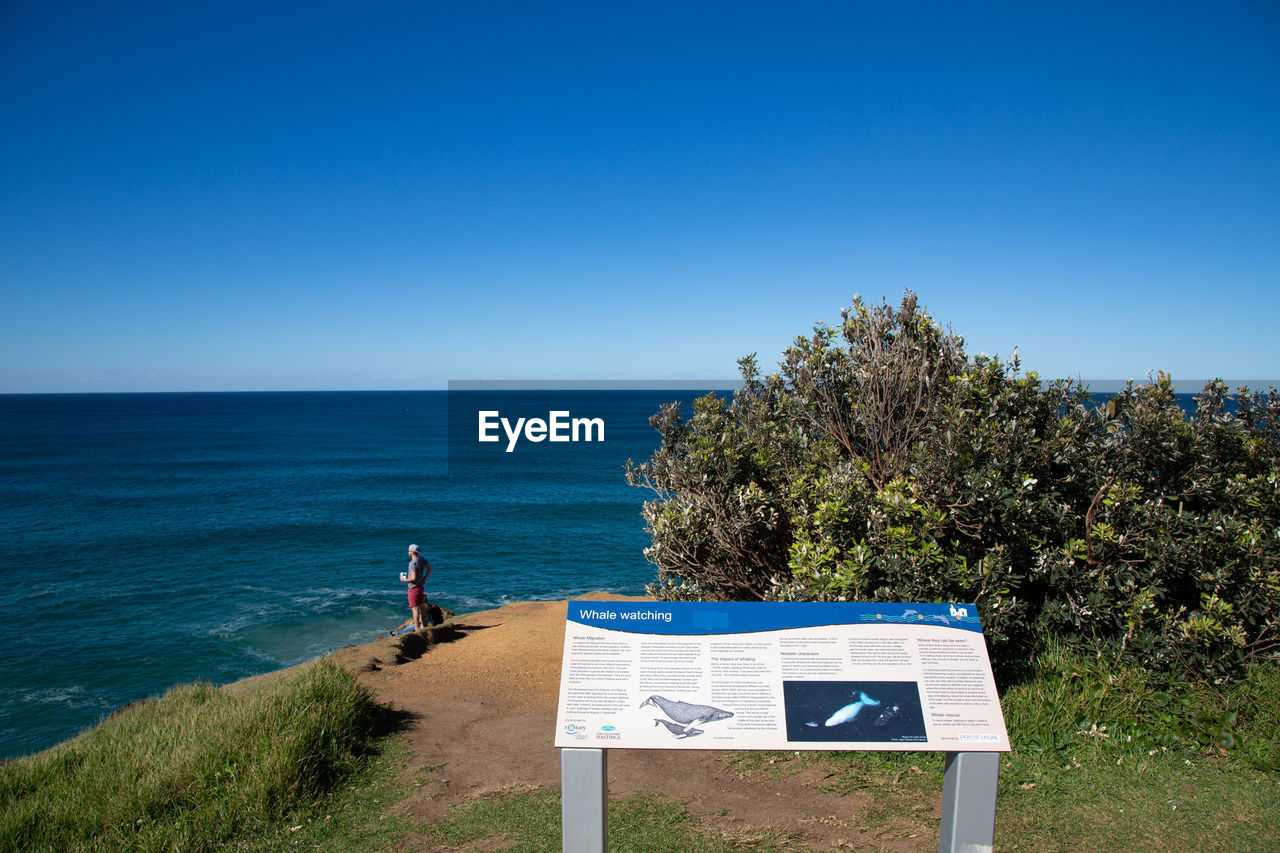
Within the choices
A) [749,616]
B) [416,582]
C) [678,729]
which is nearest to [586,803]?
[678,729]

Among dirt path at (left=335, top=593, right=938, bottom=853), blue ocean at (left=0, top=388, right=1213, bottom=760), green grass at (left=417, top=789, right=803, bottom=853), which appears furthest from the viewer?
blue ocean at (left=0, top=388, right=1213, bottom=760)

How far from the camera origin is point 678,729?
4406 mm

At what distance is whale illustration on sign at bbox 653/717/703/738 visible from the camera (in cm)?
439

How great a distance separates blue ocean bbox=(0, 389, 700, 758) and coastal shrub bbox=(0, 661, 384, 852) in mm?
7560

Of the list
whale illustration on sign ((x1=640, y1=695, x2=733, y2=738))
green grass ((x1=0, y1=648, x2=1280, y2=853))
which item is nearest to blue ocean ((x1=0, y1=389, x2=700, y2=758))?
green grass ((x1=0, y1=648, x2=1280, y2=853))

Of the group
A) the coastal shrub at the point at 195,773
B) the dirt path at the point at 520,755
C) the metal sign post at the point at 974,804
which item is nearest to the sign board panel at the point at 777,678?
the metal sign post at the point at 974,804

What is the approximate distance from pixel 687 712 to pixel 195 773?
16.1 ft

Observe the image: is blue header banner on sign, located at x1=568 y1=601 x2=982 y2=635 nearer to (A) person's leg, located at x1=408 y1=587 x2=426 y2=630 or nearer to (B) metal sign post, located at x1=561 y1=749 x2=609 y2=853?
(B) metal sign post, located at x1=561 y1=749 x2=609 y2=853

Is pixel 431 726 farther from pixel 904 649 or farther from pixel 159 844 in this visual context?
pixel 904 649

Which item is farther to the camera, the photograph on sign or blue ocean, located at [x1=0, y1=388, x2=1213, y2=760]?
blue ocean, located at [x1=0, y1=388, x2=1213, y2=760]

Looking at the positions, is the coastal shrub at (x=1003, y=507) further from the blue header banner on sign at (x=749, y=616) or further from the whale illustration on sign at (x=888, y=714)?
the whale illustration on sign at (x=888, y=714)

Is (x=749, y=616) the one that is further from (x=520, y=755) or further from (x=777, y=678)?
(x=520, y=755)

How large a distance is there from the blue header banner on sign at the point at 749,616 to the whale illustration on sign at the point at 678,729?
0.59m

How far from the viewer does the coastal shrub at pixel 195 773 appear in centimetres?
588
